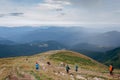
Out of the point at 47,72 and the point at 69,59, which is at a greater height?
the point at 47,72

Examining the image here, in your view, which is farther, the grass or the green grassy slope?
the grass

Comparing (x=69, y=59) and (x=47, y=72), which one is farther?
(x=69, y=59)

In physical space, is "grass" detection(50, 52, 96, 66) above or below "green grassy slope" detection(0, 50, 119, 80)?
below

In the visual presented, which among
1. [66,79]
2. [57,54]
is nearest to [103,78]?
[66,79]

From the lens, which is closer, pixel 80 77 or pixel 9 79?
pixel 9 79

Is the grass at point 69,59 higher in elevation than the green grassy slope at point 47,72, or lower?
lower

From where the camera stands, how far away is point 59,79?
54.5 meters

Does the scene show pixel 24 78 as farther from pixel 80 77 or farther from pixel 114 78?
A: pixel 114 78

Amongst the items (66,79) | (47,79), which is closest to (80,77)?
(66,79)

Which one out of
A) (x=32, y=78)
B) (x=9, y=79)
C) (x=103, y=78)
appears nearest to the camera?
(x=32, y=78)

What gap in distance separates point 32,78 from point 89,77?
58.0ft

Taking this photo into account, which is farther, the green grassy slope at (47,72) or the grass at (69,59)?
the grass at (69,59)

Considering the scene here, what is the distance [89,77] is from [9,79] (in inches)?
844

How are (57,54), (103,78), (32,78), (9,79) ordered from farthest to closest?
(57,54), (103,78), (9,79), (32,78)
